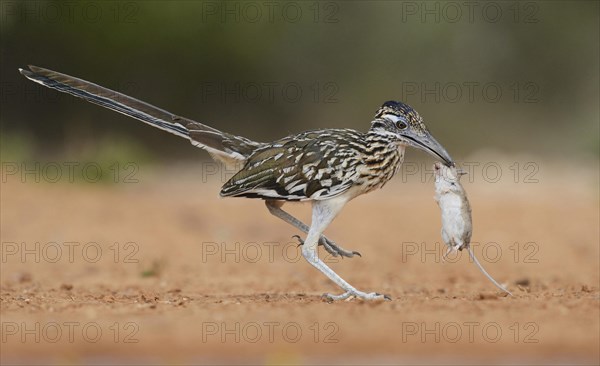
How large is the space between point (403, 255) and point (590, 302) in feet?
19.9

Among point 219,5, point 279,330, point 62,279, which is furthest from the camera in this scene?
point 219,5

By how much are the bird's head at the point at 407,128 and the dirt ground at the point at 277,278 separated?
1.33m

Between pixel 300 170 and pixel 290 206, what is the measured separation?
897cm

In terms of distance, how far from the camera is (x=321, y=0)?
29984 millimetres

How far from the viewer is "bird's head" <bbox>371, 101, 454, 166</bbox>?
8461 mm

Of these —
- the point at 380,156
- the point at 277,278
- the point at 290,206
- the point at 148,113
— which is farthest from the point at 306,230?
the point at 290,206

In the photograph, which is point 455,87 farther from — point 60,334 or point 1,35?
point 60,334

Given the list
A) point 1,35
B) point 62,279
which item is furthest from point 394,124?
point 1,35

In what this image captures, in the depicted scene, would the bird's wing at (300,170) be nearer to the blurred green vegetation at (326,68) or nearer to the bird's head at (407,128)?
the bird's head at (407,128)

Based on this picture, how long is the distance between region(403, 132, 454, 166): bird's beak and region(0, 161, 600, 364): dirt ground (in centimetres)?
121


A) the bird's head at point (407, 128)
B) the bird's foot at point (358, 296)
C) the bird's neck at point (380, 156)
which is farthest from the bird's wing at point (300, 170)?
the bird's foot at point (358, 296)

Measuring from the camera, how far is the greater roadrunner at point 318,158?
8.43 metres

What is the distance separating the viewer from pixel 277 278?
454 inches

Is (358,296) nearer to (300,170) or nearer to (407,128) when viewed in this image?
(300,170)
